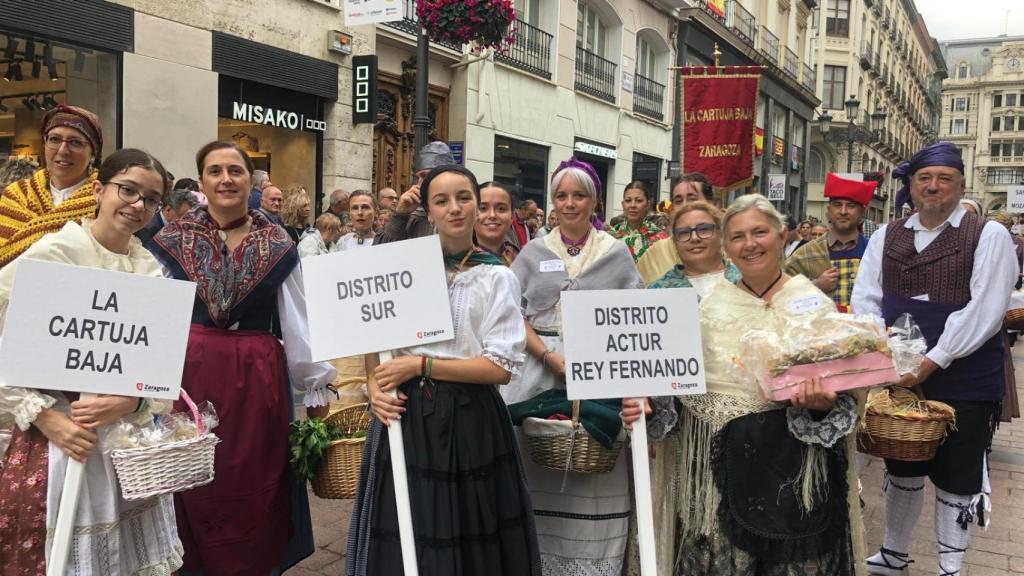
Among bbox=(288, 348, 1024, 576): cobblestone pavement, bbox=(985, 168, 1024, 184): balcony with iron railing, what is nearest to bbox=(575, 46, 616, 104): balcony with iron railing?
bbox=(288, 348, 1024, 576): cobblestone pavement

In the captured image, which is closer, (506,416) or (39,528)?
(39,528)

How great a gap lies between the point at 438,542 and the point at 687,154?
6.40 meters

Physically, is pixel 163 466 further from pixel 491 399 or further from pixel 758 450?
pixel 758 450

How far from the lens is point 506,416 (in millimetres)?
2936

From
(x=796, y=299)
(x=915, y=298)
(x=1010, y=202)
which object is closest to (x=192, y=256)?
(x=796, y=299)

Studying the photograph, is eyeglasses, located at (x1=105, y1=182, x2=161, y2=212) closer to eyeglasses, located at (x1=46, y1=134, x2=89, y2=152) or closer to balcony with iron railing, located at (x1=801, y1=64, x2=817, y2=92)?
eyeglasses, located at (x1=46, y1=134, x2=89, y2=152)

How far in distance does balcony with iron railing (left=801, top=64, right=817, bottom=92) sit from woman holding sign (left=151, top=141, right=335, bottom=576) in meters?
35.8

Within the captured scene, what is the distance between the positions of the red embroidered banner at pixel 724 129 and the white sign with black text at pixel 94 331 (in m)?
6.48

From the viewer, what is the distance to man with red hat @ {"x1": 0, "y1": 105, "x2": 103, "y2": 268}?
3252 mm

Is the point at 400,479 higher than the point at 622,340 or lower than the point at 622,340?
lower

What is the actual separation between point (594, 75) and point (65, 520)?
17393 millimetres

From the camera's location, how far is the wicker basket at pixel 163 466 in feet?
7.73

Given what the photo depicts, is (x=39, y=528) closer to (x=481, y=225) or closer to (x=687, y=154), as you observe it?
(x=481, y=225)

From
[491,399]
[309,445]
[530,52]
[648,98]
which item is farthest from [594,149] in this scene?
[491,399]
